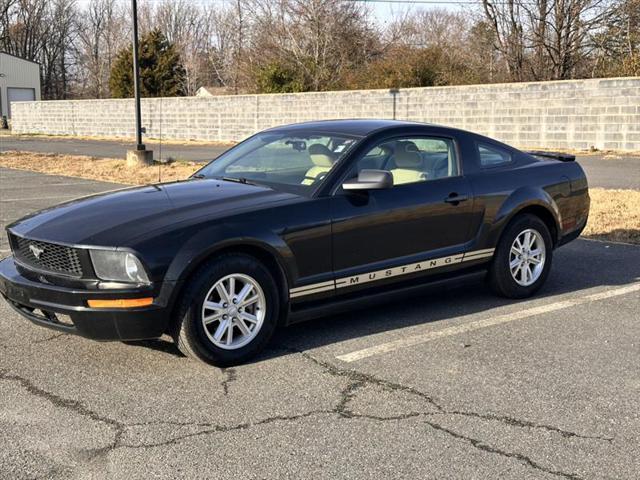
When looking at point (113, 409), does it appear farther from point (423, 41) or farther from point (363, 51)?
point (423, 41)

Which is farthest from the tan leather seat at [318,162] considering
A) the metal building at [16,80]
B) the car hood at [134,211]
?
the metal building at [16,80]

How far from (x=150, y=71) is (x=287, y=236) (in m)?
46.8

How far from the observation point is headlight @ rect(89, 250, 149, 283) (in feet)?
13.7

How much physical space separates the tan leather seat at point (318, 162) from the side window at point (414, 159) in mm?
206

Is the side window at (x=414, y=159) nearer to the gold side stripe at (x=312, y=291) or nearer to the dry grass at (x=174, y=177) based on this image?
the gold side stripe at (x=312, y=291)

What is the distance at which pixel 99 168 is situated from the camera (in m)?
19.1

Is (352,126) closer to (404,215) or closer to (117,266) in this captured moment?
(404,215)

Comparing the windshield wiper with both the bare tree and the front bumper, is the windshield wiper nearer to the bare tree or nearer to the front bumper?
the front bumper

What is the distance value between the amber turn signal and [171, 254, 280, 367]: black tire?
0.76ft

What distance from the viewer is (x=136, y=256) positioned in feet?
13.7

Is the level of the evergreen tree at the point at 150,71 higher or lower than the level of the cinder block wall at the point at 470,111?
higher

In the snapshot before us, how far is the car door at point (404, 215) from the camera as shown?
5.03m

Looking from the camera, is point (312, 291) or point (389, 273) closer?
point (312, 291)

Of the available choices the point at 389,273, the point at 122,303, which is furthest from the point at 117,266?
the point at 389,273
